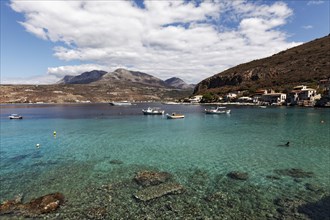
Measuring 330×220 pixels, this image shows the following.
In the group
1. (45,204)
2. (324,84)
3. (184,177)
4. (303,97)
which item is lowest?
(184,177)

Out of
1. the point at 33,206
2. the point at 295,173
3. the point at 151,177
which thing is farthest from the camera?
the point at 295,173

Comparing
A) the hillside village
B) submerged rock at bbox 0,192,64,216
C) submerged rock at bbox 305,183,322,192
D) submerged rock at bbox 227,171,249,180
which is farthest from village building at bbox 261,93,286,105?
submerged rock at bbox 0,192,64,216

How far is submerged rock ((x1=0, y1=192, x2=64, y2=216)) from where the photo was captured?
57.4 feet


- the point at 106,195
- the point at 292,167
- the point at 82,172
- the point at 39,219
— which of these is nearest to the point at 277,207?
the point at 292,167

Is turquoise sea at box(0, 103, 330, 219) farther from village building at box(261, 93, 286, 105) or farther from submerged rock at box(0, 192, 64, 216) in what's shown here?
village building at box(261, 93, 286, 105)

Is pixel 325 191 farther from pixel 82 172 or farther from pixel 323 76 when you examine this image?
pixel 323 76

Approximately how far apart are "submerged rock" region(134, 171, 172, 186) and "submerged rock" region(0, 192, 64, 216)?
22.6 ft

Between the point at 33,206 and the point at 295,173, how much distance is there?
23.7 metres

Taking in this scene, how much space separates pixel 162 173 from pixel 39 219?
40.1 feet

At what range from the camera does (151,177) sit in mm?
23984

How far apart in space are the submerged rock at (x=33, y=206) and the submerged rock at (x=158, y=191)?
6067 mm

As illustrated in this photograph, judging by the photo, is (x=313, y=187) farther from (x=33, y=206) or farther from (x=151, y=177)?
(x=33, y=206)

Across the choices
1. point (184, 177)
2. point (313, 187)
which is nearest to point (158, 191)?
point (184, 177)

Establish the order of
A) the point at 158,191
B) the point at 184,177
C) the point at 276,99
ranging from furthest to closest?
1. the point at 276,99
2. the point at 184,177
3. the point at 158,191
